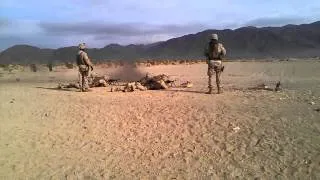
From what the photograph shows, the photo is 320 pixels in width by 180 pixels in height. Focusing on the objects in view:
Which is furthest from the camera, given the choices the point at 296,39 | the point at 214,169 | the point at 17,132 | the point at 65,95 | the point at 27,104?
the point at 296,39

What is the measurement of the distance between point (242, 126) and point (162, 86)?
5.90 m

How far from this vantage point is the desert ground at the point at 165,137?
8633mm

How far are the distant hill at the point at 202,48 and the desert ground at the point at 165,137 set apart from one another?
73779 mm

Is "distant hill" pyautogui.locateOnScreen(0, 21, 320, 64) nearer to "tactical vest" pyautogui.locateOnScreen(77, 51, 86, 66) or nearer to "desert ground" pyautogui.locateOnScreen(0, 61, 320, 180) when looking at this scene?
"tactical vest" pyautogui.locateOnScreen(77, 51, 86, 66)

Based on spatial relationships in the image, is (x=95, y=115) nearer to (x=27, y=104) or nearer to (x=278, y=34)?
(x=27, y=104)

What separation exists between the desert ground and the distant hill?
242 ft

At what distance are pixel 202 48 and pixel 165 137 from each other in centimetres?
9171

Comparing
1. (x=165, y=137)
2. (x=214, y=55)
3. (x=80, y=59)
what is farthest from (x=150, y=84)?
(x=165, y=137)

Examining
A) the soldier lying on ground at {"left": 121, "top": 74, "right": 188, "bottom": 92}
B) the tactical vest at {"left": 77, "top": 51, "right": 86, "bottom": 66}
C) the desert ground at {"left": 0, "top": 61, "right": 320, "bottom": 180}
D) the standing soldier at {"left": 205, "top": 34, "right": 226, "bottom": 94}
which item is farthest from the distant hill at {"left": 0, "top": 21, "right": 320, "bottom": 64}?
the desert ground at {"left": 0, "top": 61, "right": 320, "bottom": 180}

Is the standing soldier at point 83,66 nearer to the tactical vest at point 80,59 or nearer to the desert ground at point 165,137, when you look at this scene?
the tactical vest at point 80,59

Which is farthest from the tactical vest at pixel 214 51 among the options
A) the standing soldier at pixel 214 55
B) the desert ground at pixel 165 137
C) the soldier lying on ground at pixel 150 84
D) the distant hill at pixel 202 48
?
the distant hill at pixel 202 48

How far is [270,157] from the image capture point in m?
8.77

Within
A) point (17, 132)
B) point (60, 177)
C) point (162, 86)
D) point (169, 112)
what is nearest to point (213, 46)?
point (162, 86)

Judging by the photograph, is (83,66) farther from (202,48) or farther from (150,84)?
(202,48)
